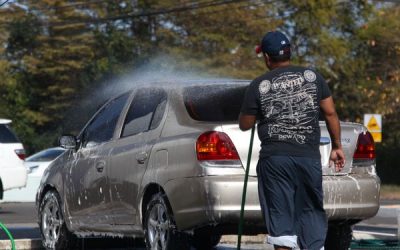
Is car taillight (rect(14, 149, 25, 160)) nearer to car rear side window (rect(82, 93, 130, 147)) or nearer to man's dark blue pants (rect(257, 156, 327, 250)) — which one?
car rear side window (rect(82, 93, 130, 147))

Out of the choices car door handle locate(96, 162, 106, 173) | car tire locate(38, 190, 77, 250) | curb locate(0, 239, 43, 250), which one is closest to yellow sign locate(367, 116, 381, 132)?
car tire locate(38, 190, 77, 250)

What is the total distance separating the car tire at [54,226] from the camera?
34.0 feet

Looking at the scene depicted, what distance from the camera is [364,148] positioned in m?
8.84

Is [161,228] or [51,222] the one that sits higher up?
[161,228]

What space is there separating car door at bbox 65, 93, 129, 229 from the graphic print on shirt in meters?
3.07

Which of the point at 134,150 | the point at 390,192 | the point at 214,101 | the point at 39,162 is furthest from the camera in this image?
the point at 390,192

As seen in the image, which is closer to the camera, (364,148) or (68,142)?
(364,148)

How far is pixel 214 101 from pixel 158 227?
3.91 ft

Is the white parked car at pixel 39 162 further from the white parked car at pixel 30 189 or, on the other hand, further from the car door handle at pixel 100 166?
the car door handle at pixel 100 166

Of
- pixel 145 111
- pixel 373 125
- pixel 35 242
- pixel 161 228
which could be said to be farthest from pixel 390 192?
pixel 161 228

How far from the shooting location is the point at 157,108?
9117 millimetres

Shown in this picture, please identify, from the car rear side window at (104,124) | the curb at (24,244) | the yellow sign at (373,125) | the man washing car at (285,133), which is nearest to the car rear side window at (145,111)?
the car rear side window at (104,124)

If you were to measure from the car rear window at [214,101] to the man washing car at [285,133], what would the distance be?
1.79 m

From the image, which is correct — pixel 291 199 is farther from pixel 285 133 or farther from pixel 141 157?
pixel 141 157
